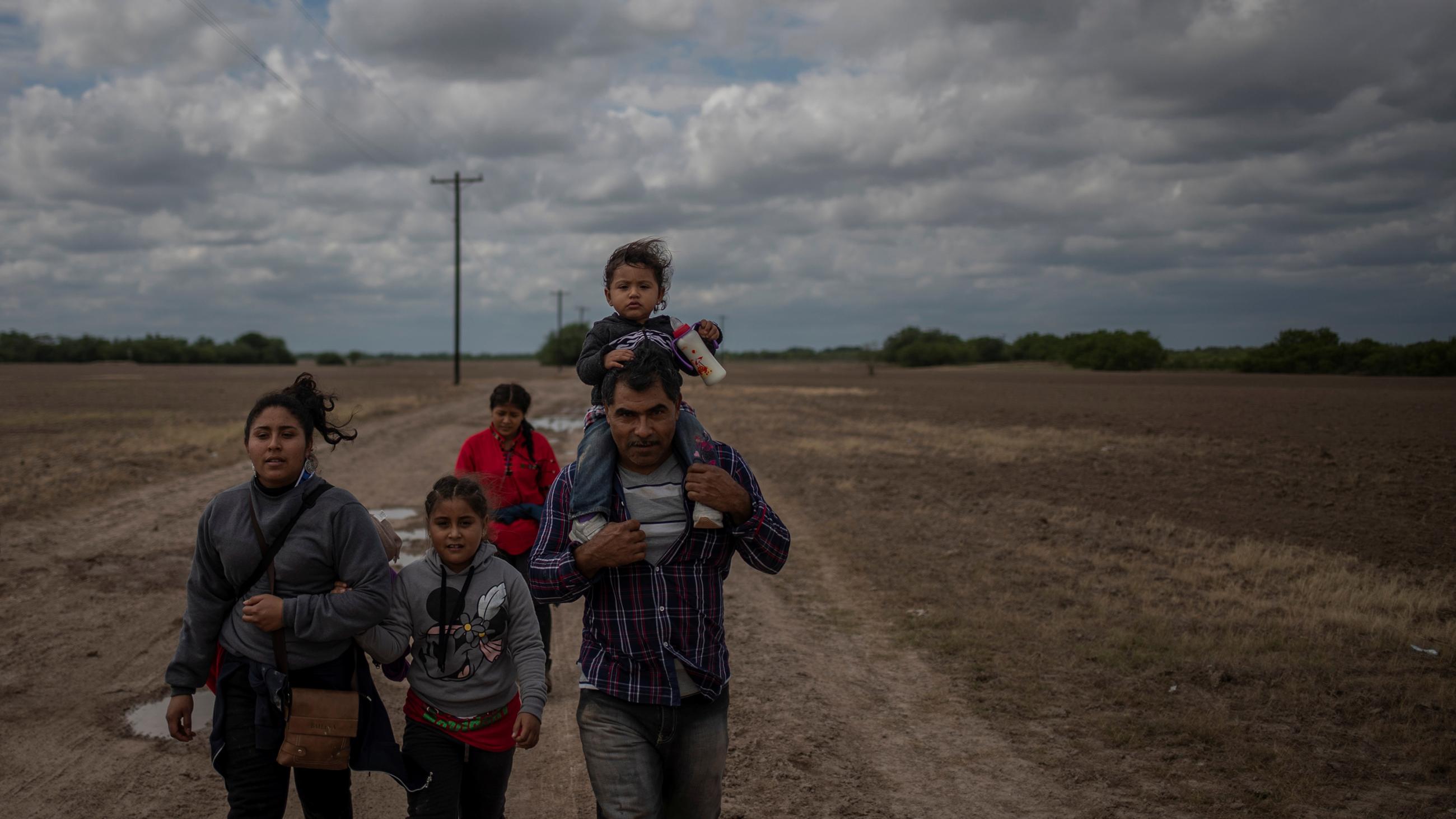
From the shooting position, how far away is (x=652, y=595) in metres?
2.88

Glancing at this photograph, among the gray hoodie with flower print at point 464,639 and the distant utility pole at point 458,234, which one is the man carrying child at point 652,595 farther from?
the distant utility pole at point 458,234

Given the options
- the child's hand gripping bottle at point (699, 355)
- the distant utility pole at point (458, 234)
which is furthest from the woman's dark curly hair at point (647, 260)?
the distant utility pole at point (458, 234)

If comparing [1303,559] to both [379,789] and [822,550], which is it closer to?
[822,550]

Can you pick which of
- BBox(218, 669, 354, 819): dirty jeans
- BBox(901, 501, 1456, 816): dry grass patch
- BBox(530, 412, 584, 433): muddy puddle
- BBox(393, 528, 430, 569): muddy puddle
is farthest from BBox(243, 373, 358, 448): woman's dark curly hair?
BBox(530, 412, 584, 433): muddy puddle

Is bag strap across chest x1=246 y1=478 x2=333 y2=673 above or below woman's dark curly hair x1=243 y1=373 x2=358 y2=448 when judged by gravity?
below

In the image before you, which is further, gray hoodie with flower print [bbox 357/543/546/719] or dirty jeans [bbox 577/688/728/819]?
gray hoodie with flower print [bbox 357/543/546/719]

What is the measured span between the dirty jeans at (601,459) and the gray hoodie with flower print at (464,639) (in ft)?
2.70

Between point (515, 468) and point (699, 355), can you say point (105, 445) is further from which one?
point (699, 355)

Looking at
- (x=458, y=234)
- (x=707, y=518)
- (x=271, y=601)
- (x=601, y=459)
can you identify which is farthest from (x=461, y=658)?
(x=458, y=234)

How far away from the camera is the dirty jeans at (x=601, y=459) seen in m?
2.92

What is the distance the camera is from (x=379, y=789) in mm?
4891

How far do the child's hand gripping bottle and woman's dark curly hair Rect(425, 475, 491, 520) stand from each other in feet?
3.48

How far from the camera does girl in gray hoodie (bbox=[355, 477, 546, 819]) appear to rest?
352 cm

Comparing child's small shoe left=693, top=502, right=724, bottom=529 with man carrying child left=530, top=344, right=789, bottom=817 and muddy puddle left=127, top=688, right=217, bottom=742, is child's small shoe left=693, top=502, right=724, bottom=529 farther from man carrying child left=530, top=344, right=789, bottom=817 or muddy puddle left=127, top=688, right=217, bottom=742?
muddy puddle left=127, top=688, right=217, bottom=742
